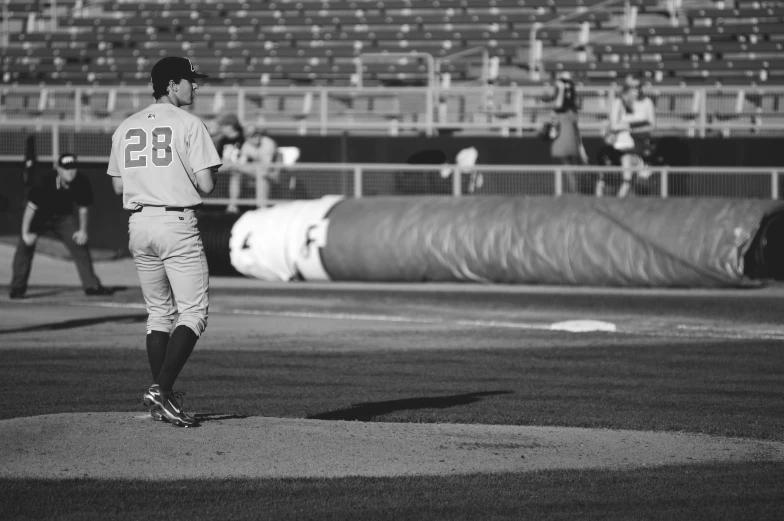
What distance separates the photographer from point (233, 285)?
18.0 metres

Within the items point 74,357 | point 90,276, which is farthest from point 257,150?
point 74,357

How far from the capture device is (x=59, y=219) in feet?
51.7

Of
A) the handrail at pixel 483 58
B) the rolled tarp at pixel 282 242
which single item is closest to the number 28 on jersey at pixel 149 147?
the rolled tarp at pixel 282 242

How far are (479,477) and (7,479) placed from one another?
2.20 metres

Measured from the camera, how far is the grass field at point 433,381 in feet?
18.0

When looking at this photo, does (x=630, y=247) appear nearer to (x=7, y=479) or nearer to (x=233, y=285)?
(x=233, y=285)

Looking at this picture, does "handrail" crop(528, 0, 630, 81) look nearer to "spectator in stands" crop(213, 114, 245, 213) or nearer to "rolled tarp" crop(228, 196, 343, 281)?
"spectator in stands" crop(213, 114, 245, 213)

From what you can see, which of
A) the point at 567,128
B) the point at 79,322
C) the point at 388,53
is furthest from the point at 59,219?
the point at 388,53

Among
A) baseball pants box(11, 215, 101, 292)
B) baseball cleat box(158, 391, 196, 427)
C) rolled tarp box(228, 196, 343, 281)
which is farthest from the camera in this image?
rolled tarp box(228, 196, 343, 281)

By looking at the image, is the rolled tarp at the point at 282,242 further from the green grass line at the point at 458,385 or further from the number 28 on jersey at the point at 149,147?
the number 28 on jersey at the point at 149,147

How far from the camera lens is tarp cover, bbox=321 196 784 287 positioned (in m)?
16.2

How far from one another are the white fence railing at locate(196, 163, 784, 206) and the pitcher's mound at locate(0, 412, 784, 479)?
12.4m

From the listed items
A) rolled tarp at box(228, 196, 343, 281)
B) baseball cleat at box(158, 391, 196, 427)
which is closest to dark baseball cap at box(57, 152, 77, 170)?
rolled tarp at box(228, 196, 343, 281)

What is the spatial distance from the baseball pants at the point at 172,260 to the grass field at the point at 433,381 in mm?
683
